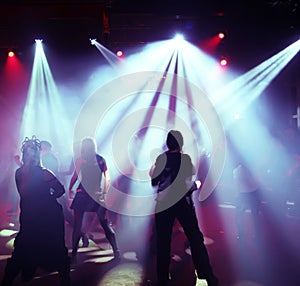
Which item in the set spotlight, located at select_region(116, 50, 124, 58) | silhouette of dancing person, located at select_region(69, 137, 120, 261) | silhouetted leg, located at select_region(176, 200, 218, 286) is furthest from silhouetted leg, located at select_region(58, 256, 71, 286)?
spotlight, located at select_region(116, 50, 124, 58)

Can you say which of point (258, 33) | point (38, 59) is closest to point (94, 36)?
point (38, 59)

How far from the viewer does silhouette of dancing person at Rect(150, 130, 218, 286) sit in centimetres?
327

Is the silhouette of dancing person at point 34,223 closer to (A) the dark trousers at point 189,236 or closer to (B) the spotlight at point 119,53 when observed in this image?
(A) the dark trousers at point 189,236

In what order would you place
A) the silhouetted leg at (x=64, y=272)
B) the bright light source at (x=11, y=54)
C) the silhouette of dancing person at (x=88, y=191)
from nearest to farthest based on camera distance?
the silhouetted leg at (x=64, y=272), the silhouette of dancing person at (x=88, y=191), the bright light source at (x=11, y=54)

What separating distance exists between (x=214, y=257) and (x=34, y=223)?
94.5 inches

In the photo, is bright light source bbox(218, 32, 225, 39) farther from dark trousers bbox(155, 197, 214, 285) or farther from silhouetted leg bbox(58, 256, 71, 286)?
silhouetted leg bbox(58, 256, 71, 286)

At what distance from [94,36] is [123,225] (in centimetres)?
519

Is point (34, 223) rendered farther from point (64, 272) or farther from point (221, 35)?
point (221, 35)

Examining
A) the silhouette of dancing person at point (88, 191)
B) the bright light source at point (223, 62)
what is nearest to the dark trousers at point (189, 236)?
the silhouette of dancing person at point (88, 191)

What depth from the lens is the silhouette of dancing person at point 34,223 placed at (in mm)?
2924

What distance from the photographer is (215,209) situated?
7547 millimetres

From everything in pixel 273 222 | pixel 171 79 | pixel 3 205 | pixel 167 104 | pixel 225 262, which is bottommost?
pixel 225 262

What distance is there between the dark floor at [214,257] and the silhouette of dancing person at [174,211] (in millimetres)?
366

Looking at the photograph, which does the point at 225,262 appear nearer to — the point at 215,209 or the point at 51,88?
the point at 215,209
